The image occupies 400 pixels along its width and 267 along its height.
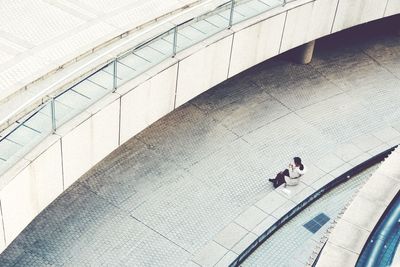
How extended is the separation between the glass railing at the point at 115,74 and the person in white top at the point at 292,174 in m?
3.21

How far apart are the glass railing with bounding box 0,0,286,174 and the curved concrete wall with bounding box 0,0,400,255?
135 mm

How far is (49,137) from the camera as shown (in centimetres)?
1144

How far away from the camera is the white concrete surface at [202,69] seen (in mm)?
13977

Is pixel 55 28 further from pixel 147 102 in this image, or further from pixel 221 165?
pixel 221 165

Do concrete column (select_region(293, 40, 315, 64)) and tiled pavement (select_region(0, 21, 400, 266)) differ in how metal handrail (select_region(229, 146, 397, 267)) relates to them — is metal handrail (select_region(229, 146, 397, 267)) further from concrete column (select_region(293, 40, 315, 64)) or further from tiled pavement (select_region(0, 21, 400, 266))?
concrete column (select_region(293, 40, 315, 64))

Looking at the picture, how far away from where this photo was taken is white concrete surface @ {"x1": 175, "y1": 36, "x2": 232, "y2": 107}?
13977 mm

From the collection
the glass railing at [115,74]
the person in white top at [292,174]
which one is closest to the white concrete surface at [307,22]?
the glass railing at [115,74]

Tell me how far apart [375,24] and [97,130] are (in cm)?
1264

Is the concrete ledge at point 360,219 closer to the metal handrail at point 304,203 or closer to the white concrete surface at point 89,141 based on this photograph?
the metal handrail at point 304,203

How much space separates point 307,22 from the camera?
16781mm

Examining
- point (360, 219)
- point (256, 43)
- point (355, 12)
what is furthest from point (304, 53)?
point (360, 219)

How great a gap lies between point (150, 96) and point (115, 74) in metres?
0.91

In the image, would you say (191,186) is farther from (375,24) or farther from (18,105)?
(375,24)

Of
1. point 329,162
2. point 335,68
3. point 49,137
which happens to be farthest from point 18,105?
point 335,68
